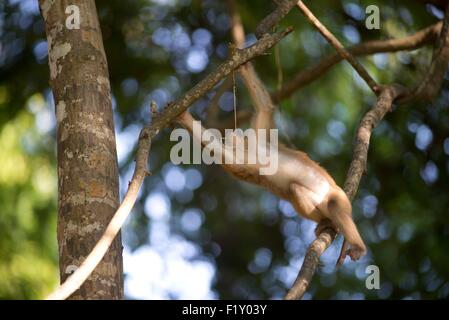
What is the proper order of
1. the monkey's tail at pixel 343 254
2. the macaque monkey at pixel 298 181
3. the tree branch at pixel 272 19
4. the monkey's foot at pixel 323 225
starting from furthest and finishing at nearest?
the monkey's foot at pixel 323 225
the macaque monkey at pixel 298 181
the monkey's tail at pixel 343 254
the tree branch at pixel 272 19

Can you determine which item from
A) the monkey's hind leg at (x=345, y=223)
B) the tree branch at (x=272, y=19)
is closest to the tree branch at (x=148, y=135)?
the tree branch at (x=272, y=19)

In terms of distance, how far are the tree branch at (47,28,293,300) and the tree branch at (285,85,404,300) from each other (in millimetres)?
856

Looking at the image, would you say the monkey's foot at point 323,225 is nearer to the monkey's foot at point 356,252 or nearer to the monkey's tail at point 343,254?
the monkey's tail at point 343,254

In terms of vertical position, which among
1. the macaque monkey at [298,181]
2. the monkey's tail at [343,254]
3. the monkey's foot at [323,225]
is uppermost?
the macaque monkey at [298,181]

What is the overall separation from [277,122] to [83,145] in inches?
183

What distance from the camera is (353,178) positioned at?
510 cm

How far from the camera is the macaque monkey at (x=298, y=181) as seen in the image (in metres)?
5.75

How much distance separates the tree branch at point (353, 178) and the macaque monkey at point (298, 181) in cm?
14

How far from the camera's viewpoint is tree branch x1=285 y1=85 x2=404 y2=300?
396 cm

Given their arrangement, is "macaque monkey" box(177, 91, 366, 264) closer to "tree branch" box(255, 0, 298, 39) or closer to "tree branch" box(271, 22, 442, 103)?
"tree branch" box(255, 0, 298, 39)

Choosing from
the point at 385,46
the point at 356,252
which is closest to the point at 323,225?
the point at 356,252
